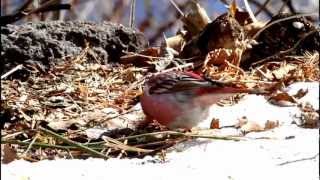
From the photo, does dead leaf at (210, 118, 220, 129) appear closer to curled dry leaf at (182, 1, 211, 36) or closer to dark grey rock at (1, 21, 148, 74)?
dark grey rock at (1, 21, 148, 74)

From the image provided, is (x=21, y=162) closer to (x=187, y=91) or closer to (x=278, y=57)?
(x=187, y=91)

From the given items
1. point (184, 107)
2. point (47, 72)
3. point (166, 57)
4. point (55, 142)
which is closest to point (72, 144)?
point (55, 142)

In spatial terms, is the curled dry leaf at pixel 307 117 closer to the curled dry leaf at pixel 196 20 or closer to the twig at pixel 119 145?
the twig at pixel 119 145

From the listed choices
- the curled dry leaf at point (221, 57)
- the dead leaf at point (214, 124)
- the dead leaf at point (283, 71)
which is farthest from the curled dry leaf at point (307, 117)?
the curled dry leaf at point (221, 57)

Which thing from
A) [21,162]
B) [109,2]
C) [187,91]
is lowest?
[21,162]

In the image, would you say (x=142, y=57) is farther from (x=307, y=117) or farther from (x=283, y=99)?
(x=307, y=117)

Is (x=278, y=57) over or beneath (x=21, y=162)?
over

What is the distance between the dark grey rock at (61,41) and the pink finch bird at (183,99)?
0.67 m

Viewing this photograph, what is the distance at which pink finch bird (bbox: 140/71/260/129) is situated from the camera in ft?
6.63

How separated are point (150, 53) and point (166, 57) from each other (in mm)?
79

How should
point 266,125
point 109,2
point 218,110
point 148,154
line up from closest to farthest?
point 148,154 → point 266,125 → point 218,110 → point 109,2

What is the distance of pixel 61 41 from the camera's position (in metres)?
2.79

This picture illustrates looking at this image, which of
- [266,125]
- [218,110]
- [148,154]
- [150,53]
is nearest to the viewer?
[148,154]

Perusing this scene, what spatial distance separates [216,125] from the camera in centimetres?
207
